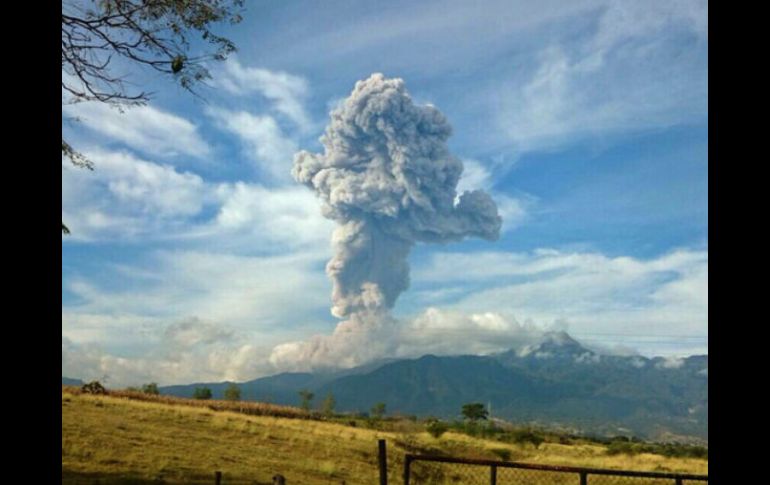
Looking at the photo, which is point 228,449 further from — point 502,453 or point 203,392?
point 203,392

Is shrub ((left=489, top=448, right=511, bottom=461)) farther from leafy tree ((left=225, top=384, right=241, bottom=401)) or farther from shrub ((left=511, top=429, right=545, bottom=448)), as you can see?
leafy tree ((left=225, top=384, right=241, bottom=401))

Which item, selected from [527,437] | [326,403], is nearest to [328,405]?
[326,403]

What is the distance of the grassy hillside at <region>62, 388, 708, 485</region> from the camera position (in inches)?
770

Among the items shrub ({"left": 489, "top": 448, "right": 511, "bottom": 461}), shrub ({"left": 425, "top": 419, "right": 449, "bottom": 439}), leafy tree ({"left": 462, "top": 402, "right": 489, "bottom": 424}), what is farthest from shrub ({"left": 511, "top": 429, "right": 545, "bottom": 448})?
leafy tree ({"left": 462, "top": 402, "right": 489, "bottom": 424})

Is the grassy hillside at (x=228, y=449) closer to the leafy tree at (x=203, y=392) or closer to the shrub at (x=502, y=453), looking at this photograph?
the shrub at (x=502, y=453)

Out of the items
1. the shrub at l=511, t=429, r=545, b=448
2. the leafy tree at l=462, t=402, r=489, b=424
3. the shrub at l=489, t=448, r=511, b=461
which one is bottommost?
the leafy tree at l=462, t=402, r=489, b=424

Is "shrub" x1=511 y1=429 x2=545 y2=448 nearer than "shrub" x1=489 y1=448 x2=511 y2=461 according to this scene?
No

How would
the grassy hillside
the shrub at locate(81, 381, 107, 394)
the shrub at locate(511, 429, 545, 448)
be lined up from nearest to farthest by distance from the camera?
the grassy hillside < the shrub at locate(81, 381, 107, 394) < the shrub at locate(511, 429, 545, 448)

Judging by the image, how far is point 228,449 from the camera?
77.9ft

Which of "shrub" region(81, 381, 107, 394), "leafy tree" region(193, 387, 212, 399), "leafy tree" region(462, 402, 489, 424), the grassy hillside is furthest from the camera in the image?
"leafy tree" region(462, 402, 489, 424)

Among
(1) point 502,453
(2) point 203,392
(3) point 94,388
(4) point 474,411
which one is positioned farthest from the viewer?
(4) point 474,411

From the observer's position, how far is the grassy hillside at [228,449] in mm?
19562
